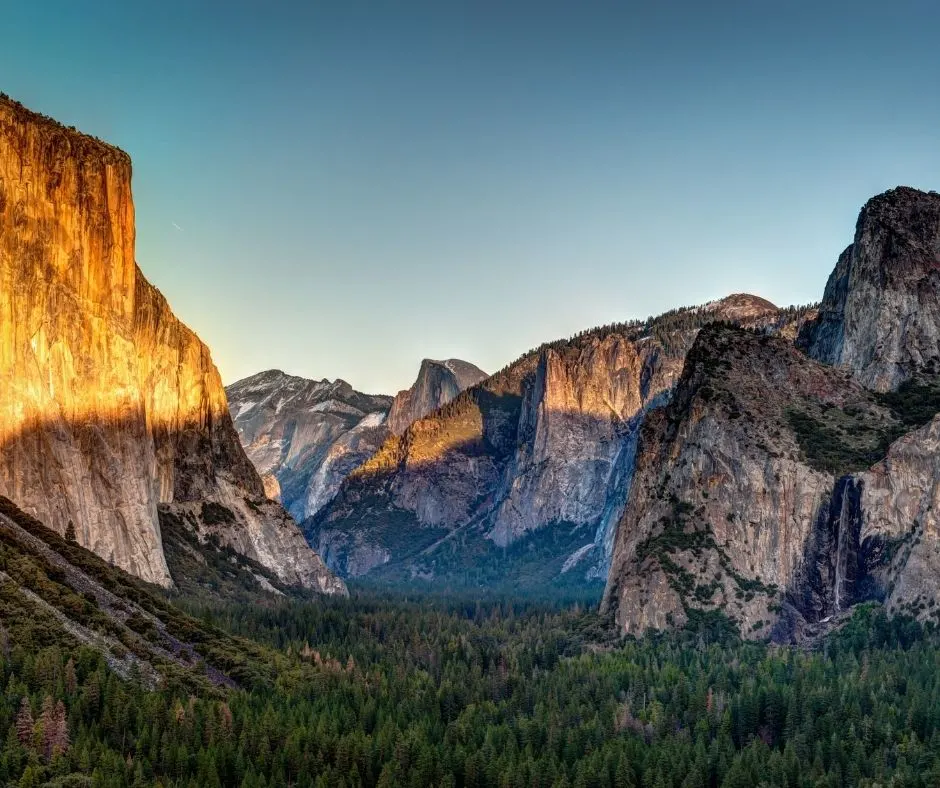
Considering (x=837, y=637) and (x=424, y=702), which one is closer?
(x=424, y=702)

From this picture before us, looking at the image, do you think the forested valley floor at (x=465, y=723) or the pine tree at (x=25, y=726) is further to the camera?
the forested valley floor at (x=465, y=723)

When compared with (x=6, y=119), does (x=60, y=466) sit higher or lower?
lower

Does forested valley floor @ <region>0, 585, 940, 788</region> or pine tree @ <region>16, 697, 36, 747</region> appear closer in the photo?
pine tree @ <region>16, 697, 36, 747</region>

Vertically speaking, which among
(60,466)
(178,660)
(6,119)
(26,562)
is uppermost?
(6,119)

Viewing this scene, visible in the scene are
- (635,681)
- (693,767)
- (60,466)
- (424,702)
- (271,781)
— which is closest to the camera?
(271,781)

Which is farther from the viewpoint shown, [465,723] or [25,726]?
[465,723]

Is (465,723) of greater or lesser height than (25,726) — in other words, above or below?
below

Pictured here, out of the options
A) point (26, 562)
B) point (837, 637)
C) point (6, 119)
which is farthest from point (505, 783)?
point (6, 119)

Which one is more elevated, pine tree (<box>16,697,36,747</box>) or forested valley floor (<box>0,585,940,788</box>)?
pine tree (<box>16,697,36,747</box>)

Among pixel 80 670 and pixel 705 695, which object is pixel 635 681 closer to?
pixel 705 695

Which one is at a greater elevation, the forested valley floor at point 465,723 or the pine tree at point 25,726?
the pine tree at point 25,726

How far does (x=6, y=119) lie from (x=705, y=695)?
124647 millimetres

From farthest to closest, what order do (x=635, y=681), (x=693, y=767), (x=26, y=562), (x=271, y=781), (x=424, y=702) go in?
1. (x=635, y=681)
2. (x=424, y=702)
3. (x=26, y=562)
4. (x=693, y=767)
5. (x=271, y=781)

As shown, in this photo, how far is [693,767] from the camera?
135375mm
